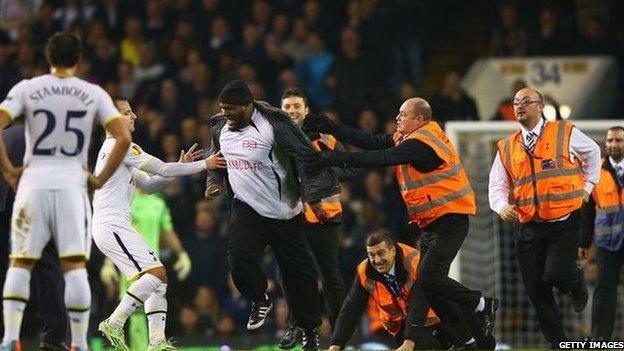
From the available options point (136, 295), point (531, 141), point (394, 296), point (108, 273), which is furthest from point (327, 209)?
point (108, 273)

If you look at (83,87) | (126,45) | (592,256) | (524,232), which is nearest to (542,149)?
(524,232)

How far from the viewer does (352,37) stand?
20.3 meters

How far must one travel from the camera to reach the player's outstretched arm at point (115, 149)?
10453 mm

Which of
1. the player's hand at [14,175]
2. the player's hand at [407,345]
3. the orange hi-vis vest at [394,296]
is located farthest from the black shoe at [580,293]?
the player's hand at [14,175]

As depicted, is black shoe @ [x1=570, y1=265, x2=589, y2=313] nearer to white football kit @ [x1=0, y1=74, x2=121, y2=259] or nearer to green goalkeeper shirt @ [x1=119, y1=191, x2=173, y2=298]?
white football kit @ [x1=0, y1=74, x2=121, y2=259]

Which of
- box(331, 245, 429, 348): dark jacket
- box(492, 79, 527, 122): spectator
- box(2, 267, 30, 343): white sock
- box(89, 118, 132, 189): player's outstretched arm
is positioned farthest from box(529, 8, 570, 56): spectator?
box(2, 267, 30, 343): white sock

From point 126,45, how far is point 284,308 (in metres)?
5.46

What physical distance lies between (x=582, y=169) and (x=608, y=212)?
1356 mm

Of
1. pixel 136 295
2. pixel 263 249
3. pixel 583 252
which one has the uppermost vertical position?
pixel 263 249

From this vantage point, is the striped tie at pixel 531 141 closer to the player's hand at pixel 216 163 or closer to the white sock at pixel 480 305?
the white sock at pixel 480 305

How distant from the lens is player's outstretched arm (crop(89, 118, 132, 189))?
34.3ft

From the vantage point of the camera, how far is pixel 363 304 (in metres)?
Result: 12.9

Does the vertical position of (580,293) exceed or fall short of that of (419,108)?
it falls short

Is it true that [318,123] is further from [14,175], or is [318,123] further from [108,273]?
[108,273]
